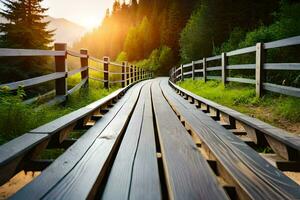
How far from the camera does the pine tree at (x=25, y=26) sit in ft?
67.6

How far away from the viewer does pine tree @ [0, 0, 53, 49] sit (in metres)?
20.6

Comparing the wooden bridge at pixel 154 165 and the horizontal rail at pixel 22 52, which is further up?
the horizontal rail at pixel 22 52

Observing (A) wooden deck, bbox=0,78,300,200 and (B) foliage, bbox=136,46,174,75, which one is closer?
(A) wooden deck, bbox=0,78,300,200

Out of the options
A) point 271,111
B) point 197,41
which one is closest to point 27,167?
point 271,111

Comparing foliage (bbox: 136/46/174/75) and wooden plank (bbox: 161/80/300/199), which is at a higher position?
foliage (bbox: 136/46/174/75)

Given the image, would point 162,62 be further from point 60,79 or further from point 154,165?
point 154,165

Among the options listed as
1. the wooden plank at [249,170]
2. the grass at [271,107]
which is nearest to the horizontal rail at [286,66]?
the grass at [271,107]

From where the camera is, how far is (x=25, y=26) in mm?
21031

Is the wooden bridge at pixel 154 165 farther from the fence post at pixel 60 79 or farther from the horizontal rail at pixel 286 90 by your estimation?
the fence post at pixel 60 79

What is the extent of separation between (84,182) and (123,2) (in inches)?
4678

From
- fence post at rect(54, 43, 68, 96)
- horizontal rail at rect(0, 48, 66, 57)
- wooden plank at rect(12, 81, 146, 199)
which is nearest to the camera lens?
wooden plank at rect(12, 81, 146, 199)

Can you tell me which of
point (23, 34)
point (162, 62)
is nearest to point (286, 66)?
point (23, 34)

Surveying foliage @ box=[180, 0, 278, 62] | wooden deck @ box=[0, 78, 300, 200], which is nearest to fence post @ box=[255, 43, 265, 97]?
wooden deck @ box=[0, 78, 300, 200]

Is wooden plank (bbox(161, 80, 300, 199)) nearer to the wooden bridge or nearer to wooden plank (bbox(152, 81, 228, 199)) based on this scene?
the wooden bridge
